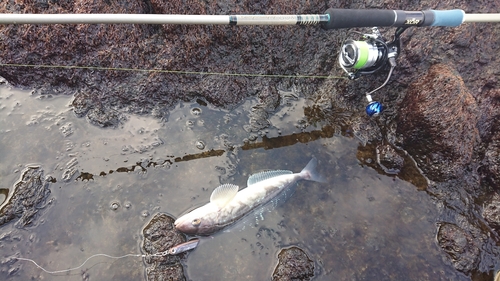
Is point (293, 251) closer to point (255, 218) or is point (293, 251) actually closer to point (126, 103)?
point (255, 218)

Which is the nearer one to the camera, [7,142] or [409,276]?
[409,276]

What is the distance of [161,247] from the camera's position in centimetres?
407

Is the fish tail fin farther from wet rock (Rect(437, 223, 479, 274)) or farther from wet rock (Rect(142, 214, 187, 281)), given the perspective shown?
wet rock (Rect(142, 214, 187, 281))

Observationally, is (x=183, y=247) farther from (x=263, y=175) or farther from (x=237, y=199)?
(x=263, y=175)

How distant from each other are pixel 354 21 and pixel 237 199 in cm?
282

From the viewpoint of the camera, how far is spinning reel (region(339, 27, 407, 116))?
4852mm

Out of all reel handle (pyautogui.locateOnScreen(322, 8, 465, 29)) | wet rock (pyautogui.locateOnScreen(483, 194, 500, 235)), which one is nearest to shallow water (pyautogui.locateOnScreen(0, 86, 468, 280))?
wet rock (pyautogui.locateOnScreen(483, 194, 500, 235))

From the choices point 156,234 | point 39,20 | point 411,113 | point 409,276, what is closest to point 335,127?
point 411,113

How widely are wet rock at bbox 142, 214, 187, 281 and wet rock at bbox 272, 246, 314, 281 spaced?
1.17 metres

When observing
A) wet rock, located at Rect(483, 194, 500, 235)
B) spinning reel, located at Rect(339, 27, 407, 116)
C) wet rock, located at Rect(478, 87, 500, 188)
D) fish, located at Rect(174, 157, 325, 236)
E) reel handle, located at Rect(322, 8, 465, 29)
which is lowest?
fish, located at Rect(174, 157, 325, 236)

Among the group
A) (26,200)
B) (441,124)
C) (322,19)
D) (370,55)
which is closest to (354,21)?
(322,19)

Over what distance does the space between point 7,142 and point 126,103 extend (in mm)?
1624

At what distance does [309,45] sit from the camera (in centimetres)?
563

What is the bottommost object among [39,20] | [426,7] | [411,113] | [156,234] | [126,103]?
[156,234]
